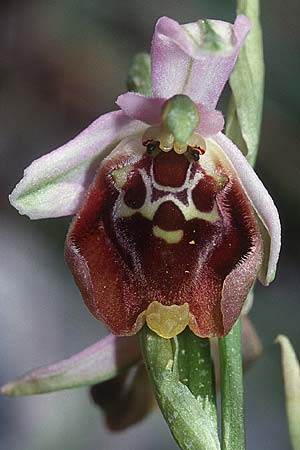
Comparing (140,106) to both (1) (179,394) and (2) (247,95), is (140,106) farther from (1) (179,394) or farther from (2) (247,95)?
(1) (179,394)

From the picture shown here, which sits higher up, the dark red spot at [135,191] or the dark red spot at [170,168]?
the dark red spot at [170,168]

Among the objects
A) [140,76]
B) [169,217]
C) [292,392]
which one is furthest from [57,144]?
[169,217]

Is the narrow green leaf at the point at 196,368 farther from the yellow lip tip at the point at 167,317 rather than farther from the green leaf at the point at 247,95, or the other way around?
the green leaf at the point at 247,95

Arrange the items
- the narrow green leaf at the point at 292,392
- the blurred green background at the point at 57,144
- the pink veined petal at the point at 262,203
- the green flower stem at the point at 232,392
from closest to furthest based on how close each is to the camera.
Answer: the pink veined petal at the point at 262,203, the green flower stem at the point at 232,392, the narrow green leaf at the point at 292,392, the blurred green background at the point at 57,144

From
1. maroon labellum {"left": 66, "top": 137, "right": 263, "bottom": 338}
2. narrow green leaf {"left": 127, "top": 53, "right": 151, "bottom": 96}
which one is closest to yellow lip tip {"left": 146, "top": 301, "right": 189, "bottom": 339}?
maroon labellum {"left": 66, "top": 137, "right": 263, "bottom": 338}

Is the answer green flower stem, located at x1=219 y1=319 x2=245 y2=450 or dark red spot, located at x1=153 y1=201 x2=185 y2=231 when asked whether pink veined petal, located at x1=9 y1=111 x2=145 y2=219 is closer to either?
dark red spot, located at x1=153 y1=201 x2=185 y2=231

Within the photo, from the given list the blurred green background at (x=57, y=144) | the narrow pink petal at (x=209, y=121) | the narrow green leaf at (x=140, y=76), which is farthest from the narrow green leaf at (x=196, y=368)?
the blurred green background at (x=57, y=144)

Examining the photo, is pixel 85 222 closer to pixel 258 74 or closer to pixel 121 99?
pixel 121 99
